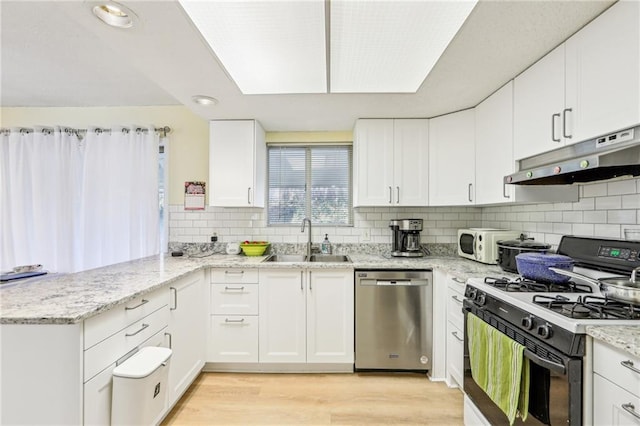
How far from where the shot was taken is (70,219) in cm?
286

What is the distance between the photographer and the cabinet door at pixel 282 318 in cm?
235

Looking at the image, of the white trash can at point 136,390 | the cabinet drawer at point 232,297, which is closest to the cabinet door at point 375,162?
the cabinet drawer at point 232,297

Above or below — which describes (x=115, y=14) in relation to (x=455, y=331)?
above

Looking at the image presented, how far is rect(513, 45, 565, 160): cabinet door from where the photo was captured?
1539 mm

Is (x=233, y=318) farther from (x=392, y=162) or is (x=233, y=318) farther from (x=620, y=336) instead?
(x=620, y=336)

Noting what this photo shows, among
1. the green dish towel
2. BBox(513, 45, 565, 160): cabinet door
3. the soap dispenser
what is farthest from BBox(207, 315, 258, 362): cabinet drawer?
BBox(513, 45, 565, 160): cabinet door

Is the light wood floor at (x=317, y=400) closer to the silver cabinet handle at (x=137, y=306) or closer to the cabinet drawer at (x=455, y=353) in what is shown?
the cabinet drawer at (x=455, y=353)

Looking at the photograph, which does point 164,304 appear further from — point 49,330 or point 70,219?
point 70,219

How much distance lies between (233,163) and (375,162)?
1.40 m

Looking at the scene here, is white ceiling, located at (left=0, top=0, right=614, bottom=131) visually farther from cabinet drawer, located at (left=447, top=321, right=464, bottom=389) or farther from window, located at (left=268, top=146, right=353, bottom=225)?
cabinet drawer, located at (left=447, top=321, right=464, bottom=389)

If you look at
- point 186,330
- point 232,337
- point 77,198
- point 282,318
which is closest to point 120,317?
point 186,330

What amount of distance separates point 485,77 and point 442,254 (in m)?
1.72

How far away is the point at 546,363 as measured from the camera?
1.08 meters

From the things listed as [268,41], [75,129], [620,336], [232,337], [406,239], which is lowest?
[232,337]
